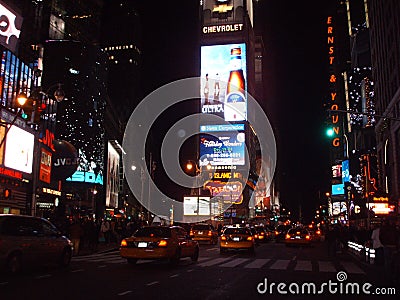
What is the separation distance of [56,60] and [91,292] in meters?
74.6

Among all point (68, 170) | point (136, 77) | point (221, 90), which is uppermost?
point (136, 77)

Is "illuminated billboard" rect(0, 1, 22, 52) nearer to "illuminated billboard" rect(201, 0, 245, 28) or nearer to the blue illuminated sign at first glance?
the blue illuminated sign

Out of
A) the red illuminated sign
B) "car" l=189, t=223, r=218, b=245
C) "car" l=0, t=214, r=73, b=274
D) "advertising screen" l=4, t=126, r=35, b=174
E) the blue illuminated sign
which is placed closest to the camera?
"car" l=0, t=214, r=73, b=274

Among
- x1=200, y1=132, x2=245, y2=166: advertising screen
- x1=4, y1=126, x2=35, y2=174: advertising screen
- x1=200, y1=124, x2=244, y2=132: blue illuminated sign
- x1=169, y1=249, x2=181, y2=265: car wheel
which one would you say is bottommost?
x1=169, y1=249, x2=181, y2=265: car wheel

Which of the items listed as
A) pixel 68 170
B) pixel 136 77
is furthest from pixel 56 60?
pixel 136 77

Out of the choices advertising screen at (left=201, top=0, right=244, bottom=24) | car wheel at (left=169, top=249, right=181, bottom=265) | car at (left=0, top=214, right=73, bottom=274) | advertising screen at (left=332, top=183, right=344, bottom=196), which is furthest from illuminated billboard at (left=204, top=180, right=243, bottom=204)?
car at (left=0, top=214, right=73, bottom=274)

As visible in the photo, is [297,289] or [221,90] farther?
[221,90]

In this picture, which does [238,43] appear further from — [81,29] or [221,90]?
[81,29]

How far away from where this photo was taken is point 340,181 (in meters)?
98.1

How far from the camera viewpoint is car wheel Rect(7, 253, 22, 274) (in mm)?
12453

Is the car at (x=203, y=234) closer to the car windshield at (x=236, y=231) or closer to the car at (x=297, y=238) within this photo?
the car at (x=297, y=238)

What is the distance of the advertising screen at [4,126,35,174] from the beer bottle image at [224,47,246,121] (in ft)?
341

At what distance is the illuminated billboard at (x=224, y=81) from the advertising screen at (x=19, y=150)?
104m

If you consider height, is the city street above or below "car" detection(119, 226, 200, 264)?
below
